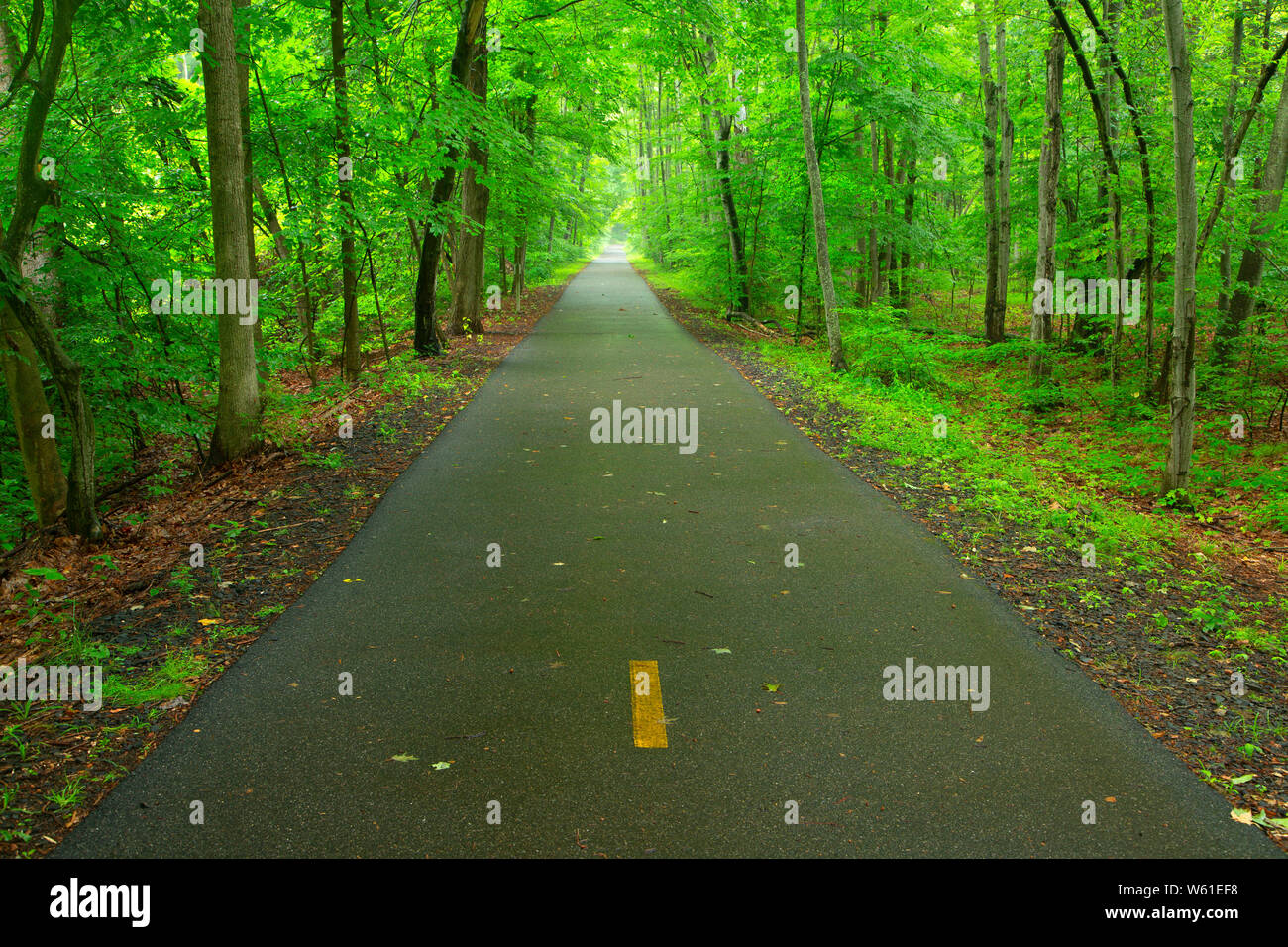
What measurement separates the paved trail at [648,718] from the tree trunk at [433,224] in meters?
7.97

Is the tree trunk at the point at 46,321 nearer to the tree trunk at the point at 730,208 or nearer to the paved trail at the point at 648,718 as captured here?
the paved trail at the point at 648,718

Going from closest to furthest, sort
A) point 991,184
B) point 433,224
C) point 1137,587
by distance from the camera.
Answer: point 1137,587 < point 433,224 < point 991,184

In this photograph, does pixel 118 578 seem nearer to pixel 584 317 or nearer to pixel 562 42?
pixel 562 42

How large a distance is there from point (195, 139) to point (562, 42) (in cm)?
977

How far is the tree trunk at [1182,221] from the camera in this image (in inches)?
294

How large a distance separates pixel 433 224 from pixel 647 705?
11.0 metres

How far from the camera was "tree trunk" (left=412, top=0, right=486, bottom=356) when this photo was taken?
42.8 feet

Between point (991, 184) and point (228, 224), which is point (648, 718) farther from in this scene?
point (991, 184)

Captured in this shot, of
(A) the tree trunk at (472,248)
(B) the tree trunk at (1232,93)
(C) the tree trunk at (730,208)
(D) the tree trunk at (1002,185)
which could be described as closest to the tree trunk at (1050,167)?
(B) the tree trunk at (1232,93)

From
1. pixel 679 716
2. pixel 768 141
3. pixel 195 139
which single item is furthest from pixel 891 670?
pixel 768 141

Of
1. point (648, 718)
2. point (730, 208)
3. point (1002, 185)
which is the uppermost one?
point (730, 208)

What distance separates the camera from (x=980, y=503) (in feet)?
25.3

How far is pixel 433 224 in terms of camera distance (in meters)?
13.0

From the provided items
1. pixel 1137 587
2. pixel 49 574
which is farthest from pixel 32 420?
pixel 1137 587
